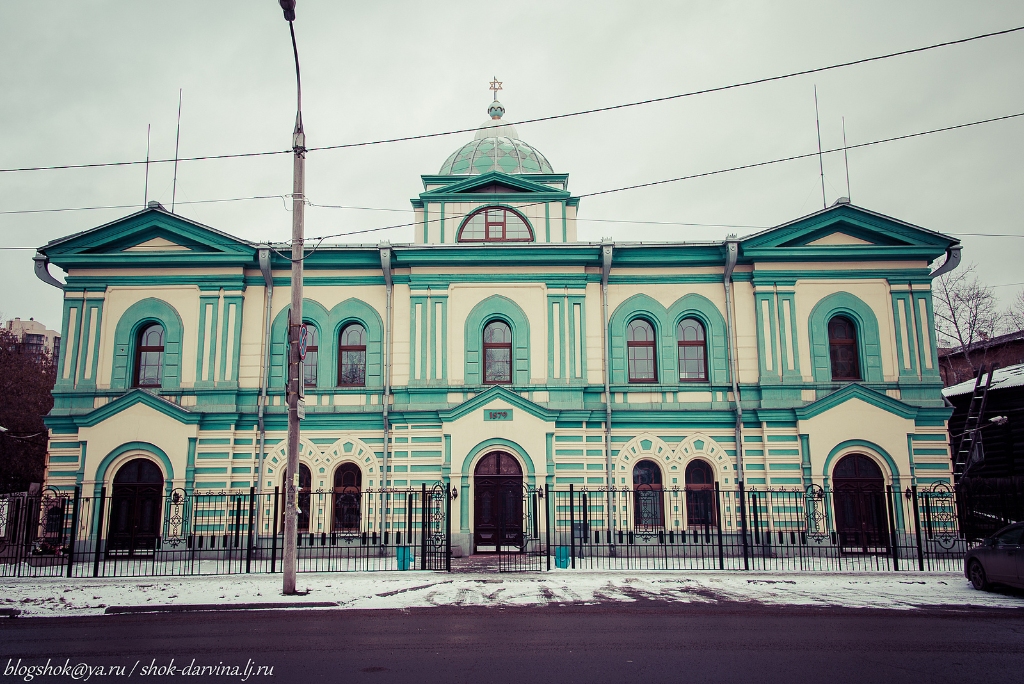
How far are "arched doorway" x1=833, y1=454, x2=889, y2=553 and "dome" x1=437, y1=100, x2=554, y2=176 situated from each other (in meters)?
15.2

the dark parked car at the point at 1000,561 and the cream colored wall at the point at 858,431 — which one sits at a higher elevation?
the cream colored wall at the point at 858,431

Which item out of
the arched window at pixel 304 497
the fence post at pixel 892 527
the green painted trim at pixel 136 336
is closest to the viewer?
the fence post at pixel 892 527

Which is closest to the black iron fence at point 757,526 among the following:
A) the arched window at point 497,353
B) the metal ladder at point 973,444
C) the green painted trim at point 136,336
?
the metal ladder at point 973,444

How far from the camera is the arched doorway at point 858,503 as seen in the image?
20.4 meters

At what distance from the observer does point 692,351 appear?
22.7m

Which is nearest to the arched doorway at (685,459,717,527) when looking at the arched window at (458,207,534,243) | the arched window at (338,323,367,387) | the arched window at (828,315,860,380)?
the arched window at (828,315,860,380)

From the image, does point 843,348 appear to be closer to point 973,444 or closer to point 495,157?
point 973,444

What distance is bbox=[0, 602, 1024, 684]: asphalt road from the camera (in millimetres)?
8250

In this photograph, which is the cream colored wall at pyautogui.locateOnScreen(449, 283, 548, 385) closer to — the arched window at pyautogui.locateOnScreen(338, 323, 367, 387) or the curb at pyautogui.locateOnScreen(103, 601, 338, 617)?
the arched window at pyautogui.locateOnScreen(338, 323, 367, 387)

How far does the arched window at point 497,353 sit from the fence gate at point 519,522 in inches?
132

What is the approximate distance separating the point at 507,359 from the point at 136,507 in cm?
1155

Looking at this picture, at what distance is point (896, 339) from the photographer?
2194 centimetres

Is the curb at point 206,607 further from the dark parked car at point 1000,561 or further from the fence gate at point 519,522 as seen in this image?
the dark parked car at point 1000,561

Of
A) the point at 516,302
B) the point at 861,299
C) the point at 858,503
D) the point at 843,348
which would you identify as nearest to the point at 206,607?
the point at 516,302
